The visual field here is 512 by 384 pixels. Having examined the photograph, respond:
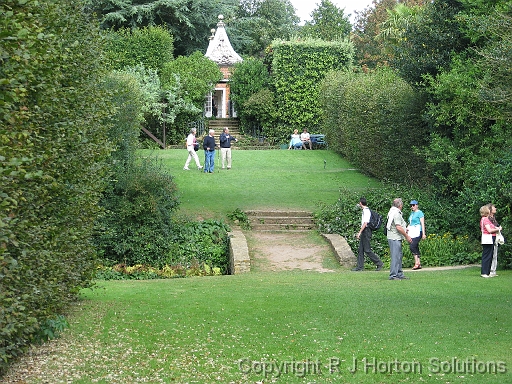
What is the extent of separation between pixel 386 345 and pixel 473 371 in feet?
4.32

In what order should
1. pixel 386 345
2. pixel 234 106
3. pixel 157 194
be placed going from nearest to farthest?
pixel 386 345
pixel 157 194
pixel 234 106

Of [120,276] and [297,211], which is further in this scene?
[297,211]

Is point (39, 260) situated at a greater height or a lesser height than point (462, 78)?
lesser

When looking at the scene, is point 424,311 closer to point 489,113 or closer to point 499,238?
point 499,238

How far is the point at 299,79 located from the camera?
49.5 meters

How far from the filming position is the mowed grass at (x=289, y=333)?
365 inches

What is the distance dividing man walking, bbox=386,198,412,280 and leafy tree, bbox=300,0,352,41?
5073 cm

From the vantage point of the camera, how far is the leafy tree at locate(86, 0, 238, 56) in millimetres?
52562

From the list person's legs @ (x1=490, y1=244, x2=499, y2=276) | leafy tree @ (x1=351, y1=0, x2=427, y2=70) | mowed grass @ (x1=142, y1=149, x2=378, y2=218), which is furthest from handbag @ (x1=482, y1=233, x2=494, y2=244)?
leafy tree @ (x1=351, y1=0, x2=427, y2=70)

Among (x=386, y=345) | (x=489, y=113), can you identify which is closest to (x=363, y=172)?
(x=489, y=113)

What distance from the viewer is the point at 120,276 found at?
67.5 feet

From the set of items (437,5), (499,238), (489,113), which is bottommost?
(499,238)

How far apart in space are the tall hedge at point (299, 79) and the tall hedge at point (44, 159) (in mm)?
35643

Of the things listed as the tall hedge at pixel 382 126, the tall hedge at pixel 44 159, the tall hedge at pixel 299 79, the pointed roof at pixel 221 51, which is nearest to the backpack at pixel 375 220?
the tall hedge at pixel 382 126
